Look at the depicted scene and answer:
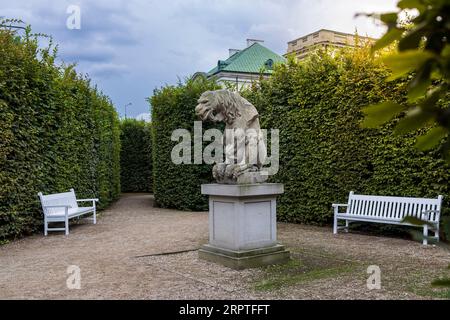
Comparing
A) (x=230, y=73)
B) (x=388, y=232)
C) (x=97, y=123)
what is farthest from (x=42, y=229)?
(x=230, y=73)

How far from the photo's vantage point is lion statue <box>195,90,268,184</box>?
6.38m

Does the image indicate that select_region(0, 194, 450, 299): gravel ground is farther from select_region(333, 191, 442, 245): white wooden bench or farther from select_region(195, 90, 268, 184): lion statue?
select_region(195, 90, 268, 184): lion statue

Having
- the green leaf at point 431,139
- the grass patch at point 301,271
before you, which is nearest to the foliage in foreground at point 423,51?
the green leaf at point 431,139

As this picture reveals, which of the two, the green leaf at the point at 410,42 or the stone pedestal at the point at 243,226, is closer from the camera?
the green leaf at the point at 410,42

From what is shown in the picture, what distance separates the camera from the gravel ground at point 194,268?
4953 millimetres

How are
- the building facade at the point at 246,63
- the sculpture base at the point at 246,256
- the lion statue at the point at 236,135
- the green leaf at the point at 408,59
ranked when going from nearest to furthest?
the green leaf at the point at 408,59
the sculpture base at the point at 246,256
the lion statue at the point at 236,135
the building facade at the point at 246,63

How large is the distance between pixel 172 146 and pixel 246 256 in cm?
850

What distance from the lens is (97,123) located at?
13.2 meters

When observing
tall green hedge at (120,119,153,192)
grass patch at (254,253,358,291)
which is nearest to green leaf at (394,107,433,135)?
grass patch at (254,253,358,291)

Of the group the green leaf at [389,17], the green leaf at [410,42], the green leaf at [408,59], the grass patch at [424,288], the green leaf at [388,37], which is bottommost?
the grass patch at [424,288]

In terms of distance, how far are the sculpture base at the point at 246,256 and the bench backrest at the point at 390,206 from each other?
284cm

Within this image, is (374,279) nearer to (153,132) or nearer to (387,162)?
(387,162)

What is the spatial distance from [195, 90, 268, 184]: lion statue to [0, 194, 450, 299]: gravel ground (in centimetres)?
137

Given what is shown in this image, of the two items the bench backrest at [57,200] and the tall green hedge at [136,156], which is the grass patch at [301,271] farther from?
the tall green hedge at [136,156]
